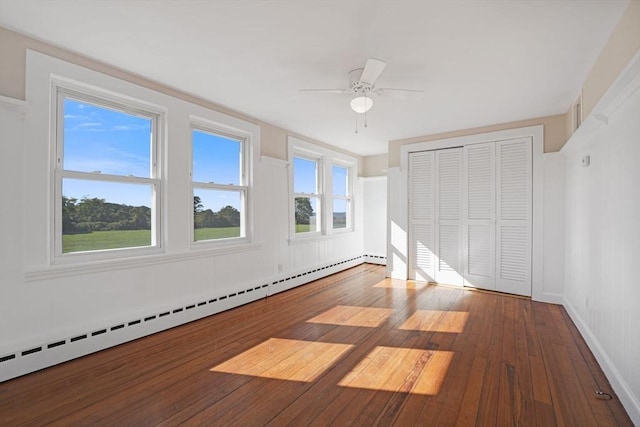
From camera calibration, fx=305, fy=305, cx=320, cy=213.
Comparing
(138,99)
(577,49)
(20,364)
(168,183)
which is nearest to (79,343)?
(20,364)

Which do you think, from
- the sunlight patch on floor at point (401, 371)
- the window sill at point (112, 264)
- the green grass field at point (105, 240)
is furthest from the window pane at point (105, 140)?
the sunlight patch on floor at point (401, 371)

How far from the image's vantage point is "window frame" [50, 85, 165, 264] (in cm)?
254

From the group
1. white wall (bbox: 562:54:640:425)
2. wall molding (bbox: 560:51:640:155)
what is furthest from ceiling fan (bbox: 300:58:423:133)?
white wall (bbox: 562:54:640:425)

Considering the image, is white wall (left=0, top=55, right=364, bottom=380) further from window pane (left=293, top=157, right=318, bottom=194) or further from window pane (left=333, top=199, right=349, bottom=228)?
window pane (left=333, top=199, right=349, bottom=228)

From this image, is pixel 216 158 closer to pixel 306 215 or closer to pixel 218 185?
pixel 218 185

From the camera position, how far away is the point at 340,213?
6461 millimetres

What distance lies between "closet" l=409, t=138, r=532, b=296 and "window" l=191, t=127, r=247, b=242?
9.78 feet

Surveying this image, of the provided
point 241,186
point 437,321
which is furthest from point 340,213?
point 437,321

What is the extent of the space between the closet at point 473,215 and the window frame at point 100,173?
3.99 meters

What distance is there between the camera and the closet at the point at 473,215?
14.6 ft

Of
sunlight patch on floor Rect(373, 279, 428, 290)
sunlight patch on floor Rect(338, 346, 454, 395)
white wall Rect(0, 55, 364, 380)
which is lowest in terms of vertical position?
sunlight patch on floor Rect(338, 346, 454, 395)

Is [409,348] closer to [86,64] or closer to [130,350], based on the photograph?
[130,350]

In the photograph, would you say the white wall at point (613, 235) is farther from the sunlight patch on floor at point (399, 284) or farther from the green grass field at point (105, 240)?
the green grass field at point (105, 240)

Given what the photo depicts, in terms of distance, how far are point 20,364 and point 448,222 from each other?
529 cm
